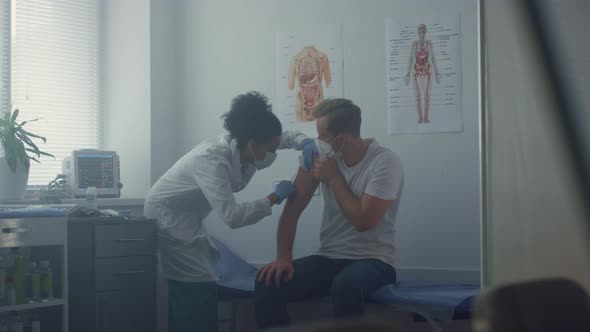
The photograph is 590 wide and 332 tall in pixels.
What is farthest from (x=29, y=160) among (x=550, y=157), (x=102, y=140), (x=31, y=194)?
(x=550, y=157)

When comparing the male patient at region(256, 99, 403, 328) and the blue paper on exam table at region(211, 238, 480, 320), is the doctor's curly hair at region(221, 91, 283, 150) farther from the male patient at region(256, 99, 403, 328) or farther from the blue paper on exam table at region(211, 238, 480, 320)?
the blue paper on exam table at region(211, 238, 480, 320)

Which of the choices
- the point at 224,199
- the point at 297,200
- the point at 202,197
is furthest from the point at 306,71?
the point at 224,199

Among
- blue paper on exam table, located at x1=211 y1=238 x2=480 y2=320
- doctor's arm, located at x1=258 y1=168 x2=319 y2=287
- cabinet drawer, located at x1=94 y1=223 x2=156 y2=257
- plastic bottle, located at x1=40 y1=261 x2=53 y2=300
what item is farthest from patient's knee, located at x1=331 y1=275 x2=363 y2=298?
plastic bottle, located at x1=40 y1=261 x2=53 y2=300

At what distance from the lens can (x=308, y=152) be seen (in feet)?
8.98

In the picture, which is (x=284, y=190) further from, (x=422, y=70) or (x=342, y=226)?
(x=422, y=70)

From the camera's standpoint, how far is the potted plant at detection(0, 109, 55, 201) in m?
3.03

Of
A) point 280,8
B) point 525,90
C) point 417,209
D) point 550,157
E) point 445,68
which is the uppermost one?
point 280,8

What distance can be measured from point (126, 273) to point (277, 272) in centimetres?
64

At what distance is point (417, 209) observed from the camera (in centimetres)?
309

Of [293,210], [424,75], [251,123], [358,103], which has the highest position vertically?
[424,75]

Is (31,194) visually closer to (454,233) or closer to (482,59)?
(454,233)

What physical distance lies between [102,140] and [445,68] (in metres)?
1.83

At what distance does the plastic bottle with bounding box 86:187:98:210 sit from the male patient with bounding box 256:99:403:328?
869 mm

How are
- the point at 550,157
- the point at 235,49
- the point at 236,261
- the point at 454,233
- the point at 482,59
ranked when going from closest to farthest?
the point at 550,157 → the point at 482,59 → the point at 454,233 → the point at 236,261 → the point at 235,49
